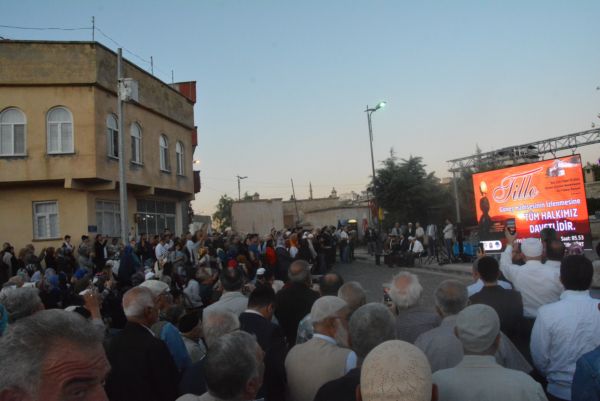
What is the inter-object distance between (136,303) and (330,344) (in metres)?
1.55

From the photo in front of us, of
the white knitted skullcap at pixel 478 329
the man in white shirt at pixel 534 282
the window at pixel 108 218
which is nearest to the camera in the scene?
the white knitted skullcap at pixel 478 329

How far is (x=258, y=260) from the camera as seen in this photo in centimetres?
1612

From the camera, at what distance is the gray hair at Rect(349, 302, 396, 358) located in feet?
10.5

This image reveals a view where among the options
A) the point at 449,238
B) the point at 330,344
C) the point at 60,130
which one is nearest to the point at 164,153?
the point at 60,130

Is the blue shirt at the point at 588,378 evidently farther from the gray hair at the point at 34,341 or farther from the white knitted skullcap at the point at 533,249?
the white knitted skullcap at the point at 533,249

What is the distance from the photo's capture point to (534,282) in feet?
17.2

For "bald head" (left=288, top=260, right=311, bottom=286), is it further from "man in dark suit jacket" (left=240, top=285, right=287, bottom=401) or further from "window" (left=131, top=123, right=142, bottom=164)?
"window" (left=131, top=123, right=142, bottom=164)

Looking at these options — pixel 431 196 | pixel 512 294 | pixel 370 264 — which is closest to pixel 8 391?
pixel 512 294

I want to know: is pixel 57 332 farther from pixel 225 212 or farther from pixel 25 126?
pixel 225 212

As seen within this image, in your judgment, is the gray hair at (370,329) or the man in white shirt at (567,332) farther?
the man in white shirt at (567,332)

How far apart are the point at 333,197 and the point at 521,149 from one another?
134ft

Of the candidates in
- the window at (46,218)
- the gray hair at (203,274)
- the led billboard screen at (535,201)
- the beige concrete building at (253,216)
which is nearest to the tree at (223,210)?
the beige concrete building at (253,216)

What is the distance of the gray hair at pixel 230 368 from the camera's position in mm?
2578

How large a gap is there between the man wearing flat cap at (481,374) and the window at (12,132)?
1924 centimetres
